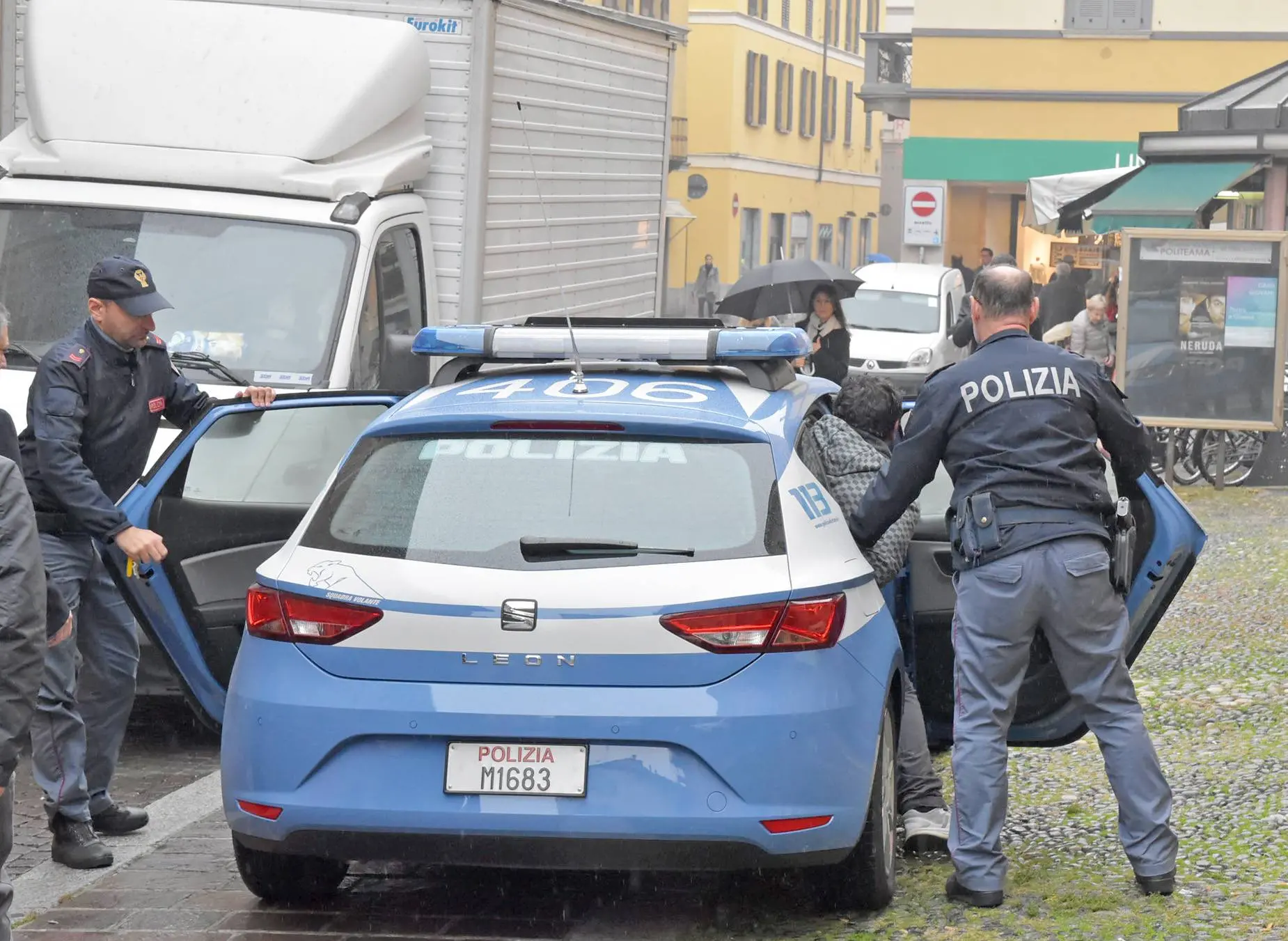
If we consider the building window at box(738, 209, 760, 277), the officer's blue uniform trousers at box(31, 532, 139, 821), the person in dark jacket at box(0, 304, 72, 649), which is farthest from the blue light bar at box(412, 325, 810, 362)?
the building window at box(738, 209, 760, 277)

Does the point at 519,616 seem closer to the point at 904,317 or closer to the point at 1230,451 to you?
the point at 1230,451

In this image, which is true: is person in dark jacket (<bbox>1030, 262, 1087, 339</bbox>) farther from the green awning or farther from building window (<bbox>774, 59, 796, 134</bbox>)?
building window (<bbox>774, 59, 796, 134</bbox>)

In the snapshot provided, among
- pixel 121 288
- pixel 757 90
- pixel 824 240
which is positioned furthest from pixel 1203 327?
pixel 824 240

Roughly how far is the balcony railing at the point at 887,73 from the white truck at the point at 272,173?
29.9 m

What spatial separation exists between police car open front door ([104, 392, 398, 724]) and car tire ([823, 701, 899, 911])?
221 centimetres

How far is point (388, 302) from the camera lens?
30.6 feet

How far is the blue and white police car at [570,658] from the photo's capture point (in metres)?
4.83

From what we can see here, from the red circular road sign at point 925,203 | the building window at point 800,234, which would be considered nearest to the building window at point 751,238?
the building window at point 800,234

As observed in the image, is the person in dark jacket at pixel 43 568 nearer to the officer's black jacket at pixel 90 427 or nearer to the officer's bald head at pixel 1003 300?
the officer's black jacket at pixel 90 427

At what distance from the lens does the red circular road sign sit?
1292 inches

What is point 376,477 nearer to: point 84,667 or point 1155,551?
point 84,667

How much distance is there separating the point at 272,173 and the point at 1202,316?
10.2m

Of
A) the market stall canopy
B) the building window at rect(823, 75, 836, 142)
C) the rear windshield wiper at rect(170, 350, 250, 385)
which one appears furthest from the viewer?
the building window at rect(823, 75, 836, 142)

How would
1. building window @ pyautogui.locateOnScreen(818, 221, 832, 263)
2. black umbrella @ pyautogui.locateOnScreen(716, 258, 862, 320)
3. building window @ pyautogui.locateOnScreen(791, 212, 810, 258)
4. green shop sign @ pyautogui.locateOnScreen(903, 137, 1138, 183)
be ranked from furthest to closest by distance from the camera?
building window @ pyautogui.locateOnScreen(818, 221, 832, 263) < building window @ pyautogui.locateOnScreen(791, 212, 810, 258) < green shop sign @ pyautogui.locateOnScreen(903, 137, 1138, 183) < black umbrella @ pyautogui.locateOnScreen(716, 258, 862, 320)
